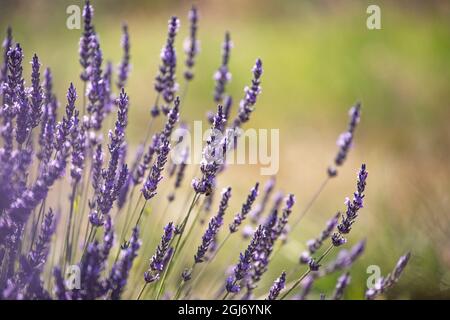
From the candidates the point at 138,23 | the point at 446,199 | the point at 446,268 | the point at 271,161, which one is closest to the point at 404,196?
the point at 446,199

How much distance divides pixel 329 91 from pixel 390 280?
4340mm

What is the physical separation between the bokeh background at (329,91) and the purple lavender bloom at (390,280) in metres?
0.77

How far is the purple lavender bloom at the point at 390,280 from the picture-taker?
1.80 metres

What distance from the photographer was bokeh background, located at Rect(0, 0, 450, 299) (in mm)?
3170

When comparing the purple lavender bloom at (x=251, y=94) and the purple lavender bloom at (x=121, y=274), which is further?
the purple lavender bloom at (x=251, y=94)

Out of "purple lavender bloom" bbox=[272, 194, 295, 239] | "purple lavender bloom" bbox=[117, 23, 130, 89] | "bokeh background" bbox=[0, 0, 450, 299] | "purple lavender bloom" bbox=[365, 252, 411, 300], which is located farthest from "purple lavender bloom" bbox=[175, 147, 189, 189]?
"bokeh background" bbox=[0, 0, 450, 299]

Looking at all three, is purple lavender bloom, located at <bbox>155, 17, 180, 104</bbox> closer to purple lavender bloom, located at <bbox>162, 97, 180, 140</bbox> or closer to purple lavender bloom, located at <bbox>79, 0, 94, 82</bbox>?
purple lavender bloom, located at <bbox>79, 0, 94, 82</bbox>

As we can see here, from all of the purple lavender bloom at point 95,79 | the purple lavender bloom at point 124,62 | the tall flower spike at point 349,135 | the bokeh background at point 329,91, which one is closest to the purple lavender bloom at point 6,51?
the purple lavender bloom at point 95,79

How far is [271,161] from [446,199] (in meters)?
1.61

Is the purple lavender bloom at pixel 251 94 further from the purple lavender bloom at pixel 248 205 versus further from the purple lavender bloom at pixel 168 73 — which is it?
the purple lavender bloom at pixel 248 205

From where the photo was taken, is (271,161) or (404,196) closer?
(404,196)

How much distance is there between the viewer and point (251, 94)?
1.96 meters

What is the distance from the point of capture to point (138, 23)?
7.57 meters
